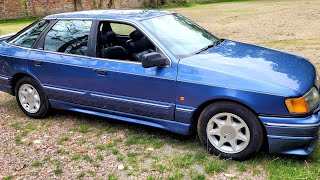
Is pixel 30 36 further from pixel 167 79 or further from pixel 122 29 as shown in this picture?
pixel 167 79

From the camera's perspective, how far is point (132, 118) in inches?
190

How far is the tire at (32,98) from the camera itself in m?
5.55

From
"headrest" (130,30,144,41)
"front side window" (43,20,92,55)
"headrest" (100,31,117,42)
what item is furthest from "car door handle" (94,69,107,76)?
"headrest" (130,30,144,41)

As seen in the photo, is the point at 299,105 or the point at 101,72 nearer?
the point at 299,105

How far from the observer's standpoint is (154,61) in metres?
4.26

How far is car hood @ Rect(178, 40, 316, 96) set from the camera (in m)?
3.89

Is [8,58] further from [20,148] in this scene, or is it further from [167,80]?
[167,80]

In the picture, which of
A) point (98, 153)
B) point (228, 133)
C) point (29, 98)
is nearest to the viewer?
point (228, 133)

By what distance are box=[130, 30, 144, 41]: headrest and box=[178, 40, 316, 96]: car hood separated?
828 millimetres

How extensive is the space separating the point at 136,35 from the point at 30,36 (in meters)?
1.65

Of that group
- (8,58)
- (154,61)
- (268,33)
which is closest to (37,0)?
(268,33)

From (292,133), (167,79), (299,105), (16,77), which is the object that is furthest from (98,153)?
(299,105)

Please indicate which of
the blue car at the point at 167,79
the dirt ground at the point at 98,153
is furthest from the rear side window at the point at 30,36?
the dirt ground at the point at 98,153

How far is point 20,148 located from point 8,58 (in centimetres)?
156
